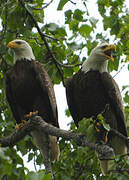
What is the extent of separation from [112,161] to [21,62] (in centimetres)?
292

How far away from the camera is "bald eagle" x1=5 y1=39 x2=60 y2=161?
5.59m

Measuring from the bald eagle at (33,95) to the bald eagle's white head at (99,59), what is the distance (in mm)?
618

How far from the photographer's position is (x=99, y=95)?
5.46 meters

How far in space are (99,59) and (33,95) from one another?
1079 millimetres

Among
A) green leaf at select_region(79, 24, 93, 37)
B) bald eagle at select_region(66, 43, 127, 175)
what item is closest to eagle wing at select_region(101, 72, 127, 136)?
bald eagle at select_region(66, 43, 127, 175)

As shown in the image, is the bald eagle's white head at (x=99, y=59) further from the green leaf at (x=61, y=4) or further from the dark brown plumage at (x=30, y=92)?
the green leaf at (x=61, y=4)

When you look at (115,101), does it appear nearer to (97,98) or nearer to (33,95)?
(97,98)

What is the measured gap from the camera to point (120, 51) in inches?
218

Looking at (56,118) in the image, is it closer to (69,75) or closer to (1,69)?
(69,75)

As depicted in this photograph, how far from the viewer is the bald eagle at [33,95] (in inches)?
220

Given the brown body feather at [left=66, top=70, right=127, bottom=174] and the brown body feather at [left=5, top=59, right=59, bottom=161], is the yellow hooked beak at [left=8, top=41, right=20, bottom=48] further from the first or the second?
the brown body feather at [left=66, top=70, right=127, bottom=174]

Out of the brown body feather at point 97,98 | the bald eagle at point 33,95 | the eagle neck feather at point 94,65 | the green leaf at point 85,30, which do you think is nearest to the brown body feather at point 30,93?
the bald eagle at point 33,95

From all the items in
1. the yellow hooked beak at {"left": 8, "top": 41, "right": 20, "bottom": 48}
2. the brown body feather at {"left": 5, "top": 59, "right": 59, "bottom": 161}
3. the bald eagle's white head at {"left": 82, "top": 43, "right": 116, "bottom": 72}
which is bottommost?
the brown body feather at {"left": 5, "top": 59, "right": 59, "bottom": 161}

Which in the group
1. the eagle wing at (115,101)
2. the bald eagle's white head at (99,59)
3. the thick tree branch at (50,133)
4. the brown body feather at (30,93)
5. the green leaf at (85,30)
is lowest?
the thick tree branch at (50,133)
